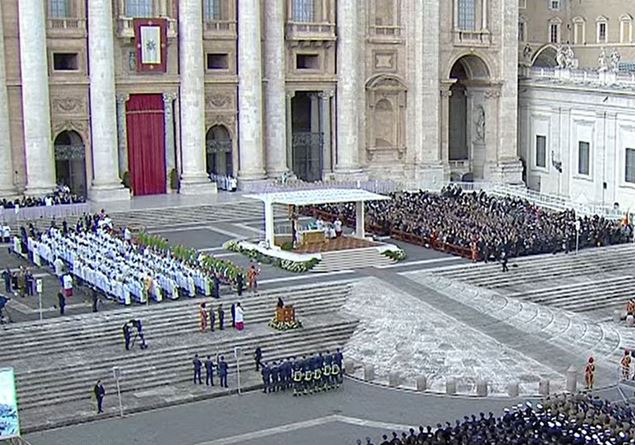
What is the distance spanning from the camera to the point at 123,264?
43125 mm

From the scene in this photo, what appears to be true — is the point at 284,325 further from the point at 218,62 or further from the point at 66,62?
the point at 218,62

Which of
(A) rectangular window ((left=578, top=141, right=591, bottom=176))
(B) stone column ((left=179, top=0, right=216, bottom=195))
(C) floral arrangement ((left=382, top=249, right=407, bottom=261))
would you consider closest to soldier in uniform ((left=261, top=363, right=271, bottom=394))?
(C) floral arrangement ((left=382, top=249, right=407, bottom=261))

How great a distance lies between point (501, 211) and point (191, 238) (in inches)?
591

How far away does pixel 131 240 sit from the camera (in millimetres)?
49469

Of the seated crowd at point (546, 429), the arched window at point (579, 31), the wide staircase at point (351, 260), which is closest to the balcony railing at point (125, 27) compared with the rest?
the wide staircase at point (351, 260)

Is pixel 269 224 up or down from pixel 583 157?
down

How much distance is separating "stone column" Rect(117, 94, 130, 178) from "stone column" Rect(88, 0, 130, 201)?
930mm

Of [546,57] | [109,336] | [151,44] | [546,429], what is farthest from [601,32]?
[546,429]

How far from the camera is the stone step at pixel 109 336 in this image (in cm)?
3656

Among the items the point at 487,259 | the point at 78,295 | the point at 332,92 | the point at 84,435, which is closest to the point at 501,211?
the point at 487,259

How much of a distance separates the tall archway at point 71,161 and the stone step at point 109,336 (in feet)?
76.6

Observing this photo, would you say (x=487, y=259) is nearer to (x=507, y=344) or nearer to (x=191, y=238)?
(x=507, y=344)

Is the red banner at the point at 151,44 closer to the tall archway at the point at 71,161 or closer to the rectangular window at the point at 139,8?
the rectangular window at the point at 139,8

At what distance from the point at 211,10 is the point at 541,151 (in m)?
21.0
